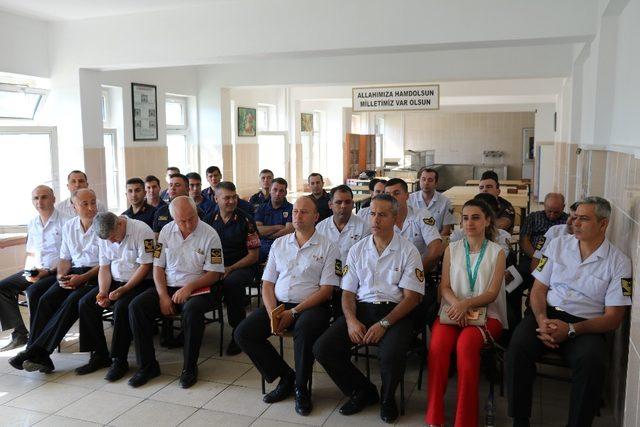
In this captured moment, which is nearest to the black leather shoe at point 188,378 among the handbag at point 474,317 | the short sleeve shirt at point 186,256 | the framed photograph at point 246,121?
the short sleeve shirt at point 186,256

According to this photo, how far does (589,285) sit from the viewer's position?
3.01 metres

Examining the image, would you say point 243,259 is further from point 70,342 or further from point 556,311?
point 556,311

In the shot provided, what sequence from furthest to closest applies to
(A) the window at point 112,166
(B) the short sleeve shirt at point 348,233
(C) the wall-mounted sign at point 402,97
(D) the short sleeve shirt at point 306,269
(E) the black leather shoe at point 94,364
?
(A) the window at point 112,166, (C) the wall-mounted sign at point 402,97, (B) the short sleeve shirt at point 348,233, (E) the black leather shoe at point 94,364, (D) the short sleeve shirt at point 306,269

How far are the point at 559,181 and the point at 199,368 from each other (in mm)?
6180

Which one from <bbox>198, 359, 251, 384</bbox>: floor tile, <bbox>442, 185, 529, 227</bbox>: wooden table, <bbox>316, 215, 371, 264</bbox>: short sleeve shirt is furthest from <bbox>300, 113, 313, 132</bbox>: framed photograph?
<bbox>198, 359, 251, 384</bbox>: floor tile

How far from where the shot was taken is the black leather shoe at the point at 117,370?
12.2ft

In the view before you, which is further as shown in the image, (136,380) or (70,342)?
(70,342)

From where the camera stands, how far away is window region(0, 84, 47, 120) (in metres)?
5.92

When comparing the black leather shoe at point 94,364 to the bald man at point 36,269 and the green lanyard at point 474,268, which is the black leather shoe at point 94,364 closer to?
the bald man at point 36,269

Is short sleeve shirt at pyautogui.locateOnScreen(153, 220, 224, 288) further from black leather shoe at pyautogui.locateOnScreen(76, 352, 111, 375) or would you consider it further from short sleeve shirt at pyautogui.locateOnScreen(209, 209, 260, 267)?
black leather shoe at pyautogui.locateOnScreen(76, 352, 111, 375)

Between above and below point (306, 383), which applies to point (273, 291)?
above

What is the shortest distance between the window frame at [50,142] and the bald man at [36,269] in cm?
172

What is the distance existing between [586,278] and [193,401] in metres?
2.34

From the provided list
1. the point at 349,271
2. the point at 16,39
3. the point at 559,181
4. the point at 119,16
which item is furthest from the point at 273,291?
the point at 559,181
